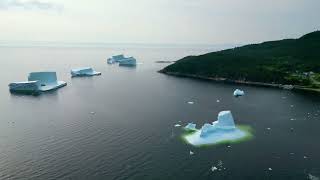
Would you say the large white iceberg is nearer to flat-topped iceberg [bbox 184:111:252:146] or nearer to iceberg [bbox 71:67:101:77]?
iceberg [bbox 71:67:101:77]

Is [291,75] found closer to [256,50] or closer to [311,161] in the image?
[256,50]

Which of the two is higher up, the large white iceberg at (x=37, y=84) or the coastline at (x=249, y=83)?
the large white iceberg at (x=37, y=84)

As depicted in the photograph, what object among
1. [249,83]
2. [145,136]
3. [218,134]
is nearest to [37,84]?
[145,136]

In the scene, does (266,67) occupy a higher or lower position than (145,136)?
higher

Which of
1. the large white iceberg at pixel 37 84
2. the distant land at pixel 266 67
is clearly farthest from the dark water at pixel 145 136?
the distant land at pixel 266 67

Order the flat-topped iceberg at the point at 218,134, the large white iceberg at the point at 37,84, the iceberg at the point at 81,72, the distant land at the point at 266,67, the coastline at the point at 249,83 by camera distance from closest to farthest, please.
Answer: the flat-topped iceberg at the point at 218,134 → the large white iceberg at the point at 37,84 → the coastline at the point at 249,83 → the distant land at the point at 266,67 → the iceberg at the point at 81,72

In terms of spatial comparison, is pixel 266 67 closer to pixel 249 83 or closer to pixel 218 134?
pixel 249 83

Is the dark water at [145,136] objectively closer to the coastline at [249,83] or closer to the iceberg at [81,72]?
the coastline at [249,83]
